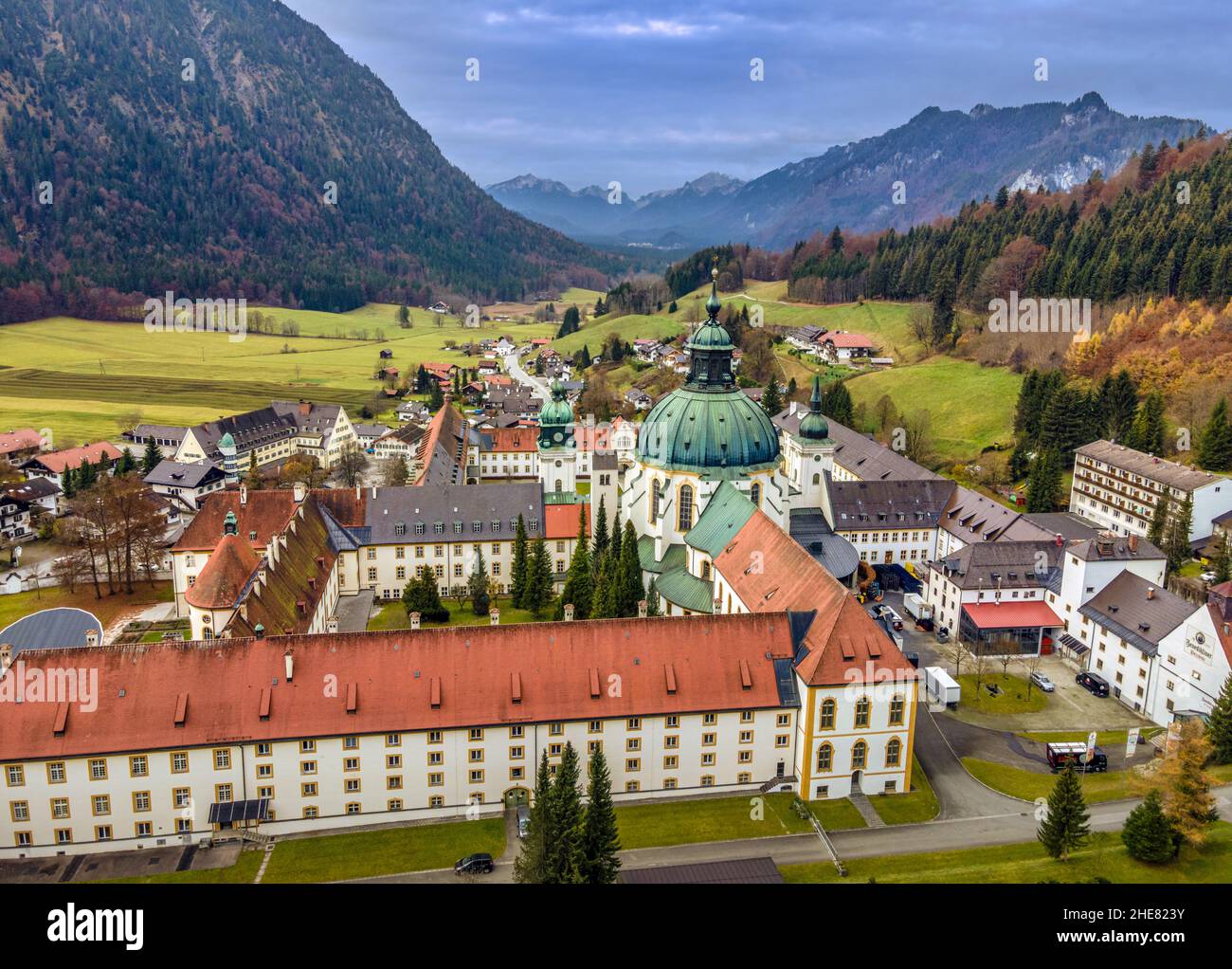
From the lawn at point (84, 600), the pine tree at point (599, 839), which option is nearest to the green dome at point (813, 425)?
the pine tree at point (599, 839)

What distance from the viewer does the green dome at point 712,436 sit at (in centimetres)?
7188

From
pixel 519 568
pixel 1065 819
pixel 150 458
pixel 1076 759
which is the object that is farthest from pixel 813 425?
pixel 150 458

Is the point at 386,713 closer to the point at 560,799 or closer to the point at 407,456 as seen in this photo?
the point at 560,799

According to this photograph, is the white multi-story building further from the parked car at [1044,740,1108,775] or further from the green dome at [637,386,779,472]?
the green dome at [637,386,779,472]

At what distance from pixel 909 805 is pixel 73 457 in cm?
11003

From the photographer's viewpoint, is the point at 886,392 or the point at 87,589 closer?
the point at 87,589

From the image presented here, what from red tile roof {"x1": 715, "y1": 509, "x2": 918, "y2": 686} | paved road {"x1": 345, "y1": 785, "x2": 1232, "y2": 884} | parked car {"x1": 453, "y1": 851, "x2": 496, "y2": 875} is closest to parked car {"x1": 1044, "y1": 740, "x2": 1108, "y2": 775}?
paved road {"x1": 345, "y1": 785, "x2": 1232, "y2": 884}

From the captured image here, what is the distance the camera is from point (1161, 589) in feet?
202

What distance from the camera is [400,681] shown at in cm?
4672

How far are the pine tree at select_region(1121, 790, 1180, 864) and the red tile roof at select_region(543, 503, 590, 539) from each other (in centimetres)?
5040

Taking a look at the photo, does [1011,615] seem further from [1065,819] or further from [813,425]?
[1065,819]

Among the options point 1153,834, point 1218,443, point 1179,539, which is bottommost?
point 1153,834
